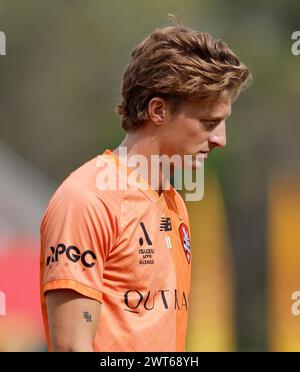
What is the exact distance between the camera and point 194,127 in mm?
2379

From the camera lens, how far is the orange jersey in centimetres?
210

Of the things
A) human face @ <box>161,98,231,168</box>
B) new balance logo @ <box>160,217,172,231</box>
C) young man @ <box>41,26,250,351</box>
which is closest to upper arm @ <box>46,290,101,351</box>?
young man @ <box>41,26,250,351</box>

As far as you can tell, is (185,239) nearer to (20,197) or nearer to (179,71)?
(179,71)

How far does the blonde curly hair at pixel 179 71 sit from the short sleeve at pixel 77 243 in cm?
39

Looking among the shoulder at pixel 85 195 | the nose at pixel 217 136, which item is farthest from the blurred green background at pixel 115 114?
the shoulder at pixel 85 195

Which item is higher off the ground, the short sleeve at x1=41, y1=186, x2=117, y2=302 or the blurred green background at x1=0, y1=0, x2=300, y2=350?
the blurred green background at x1=0, y1=0, x2=300, y2=350

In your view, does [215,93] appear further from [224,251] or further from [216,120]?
[224,251]

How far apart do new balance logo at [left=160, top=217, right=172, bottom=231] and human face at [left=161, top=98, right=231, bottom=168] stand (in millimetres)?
195

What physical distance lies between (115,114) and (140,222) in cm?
656

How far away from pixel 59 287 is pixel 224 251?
476 cm
